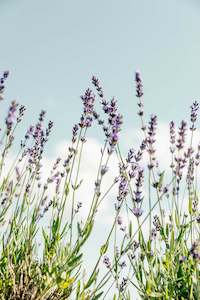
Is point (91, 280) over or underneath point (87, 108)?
underneath

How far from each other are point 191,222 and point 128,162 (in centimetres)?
61

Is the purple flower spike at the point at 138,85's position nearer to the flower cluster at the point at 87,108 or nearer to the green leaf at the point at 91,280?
the flower cluster at the point at 87,108

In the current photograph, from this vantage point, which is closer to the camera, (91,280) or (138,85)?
(91,280)

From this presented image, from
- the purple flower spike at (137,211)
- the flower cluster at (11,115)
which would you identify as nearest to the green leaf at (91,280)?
the purple flower spike at (137,211)

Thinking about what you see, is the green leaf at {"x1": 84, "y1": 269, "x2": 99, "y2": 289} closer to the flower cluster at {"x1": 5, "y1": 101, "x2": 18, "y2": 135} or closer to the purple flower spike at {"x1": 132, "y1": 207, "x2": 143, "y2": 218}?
the purple flower spike at {"x1": 132, "y1": 207, "x2": 143, "y2": 218}

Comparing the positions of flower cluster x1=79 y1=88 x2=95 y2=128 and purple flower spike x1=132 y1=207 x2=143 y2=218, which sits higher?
flower cluster x1=79 y1=88 x2=95 y2=128

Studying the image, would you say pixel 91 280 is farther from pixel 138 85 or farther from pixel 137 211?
pixel 138 85

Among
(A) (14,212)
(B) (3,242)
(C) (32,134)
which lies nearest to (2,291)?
(B) (3,242)

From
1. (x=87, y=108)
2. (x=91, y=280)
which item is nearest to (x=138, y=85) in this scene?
(x=87, y=108)

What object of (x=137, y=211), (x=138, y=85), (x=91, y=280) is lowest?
(x=91, y=280)

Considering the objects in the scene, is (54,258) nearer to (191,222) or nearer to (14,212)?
(14,212)

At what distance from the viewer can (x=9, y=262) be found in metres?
2.49

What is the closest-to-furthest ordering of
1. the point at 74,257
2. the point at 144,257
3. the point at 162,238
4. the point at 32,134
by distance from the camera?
the point at 74,257, the point at 144,257, the point at 162,238, the point at 32,134

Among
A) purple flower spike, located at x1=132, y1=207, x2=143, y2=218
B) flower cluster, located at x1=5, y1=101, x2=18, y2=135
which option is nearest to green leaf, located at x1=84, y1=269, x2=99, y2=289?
purple flower spike, located at x1=132, y1=207, x2=143, y2=218
